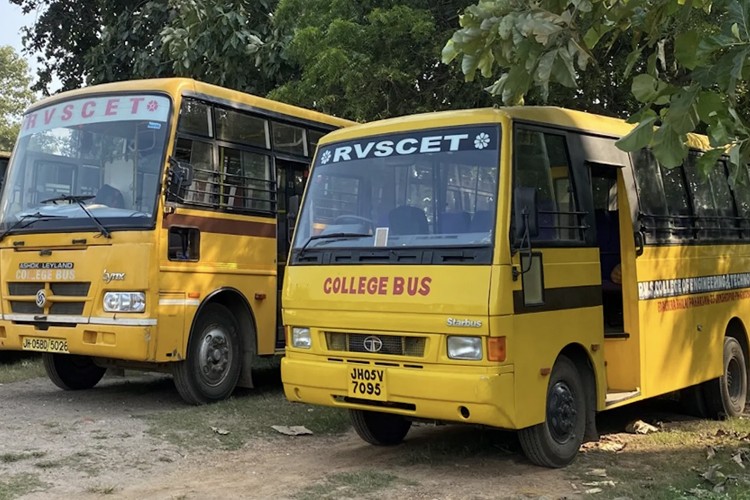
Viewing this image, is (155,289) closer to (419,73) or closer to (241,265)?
(241,265)

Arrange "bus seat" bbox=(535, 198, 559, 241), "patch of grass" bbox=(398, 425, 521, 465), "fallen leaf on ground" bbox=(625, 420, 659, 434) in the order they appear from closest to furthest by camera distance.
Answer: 1. "bus seat" bbox=(535, 198, 559, 241)
2. "patch of grass" bbox=(398, 425, 521, 465)
3. "fallen leaf on ground" bbox=(625, 420, 659, 434)

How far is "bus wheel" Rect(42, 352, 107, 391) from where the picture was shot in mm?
9727

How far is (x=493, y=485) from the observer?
19.6 feet

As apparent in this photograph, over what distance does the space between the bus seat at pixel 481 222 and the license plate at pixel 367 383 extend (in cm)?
119

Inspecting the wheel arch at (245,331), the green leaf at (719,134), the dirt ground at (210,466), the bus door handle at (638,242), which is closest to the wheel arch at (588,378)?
the dirt ground at (210,466)

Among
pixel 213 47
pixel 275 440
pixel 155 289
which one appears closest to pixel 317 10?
pixel 213 47

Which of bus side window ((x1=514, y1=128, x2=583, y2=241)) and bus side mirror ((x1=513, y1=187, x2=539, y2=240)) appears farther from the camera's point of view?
bus side window ((x1=514, y1=128, x2=583, y2=241))

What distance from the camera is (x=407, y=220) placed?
623 centimetres

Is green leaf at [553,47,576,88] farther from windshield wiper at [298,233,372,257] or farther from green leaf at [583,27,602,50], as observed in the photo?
windshield wiper at [298,233,372,257]

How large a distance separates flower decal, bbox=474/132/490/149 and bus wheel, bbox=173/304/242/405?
396cm

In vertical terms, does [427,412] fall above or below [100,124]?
below

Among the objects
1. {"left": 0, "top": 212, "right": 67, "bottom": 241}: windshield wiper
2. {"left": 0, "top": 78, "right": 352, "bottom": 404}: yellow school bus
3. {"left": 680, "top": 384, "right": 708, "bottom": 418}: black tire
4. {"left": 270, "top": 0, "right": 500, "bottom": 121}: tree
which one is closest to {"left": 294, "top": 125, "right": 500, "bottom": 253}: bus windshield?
{"left": 0, "top": 78, "right": 352, "bottom": 404}: yellow school bus

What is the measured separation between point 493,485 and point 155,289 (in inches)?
152

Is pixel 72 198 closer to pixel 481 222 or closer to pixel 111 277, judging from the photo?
pixel 111 277
